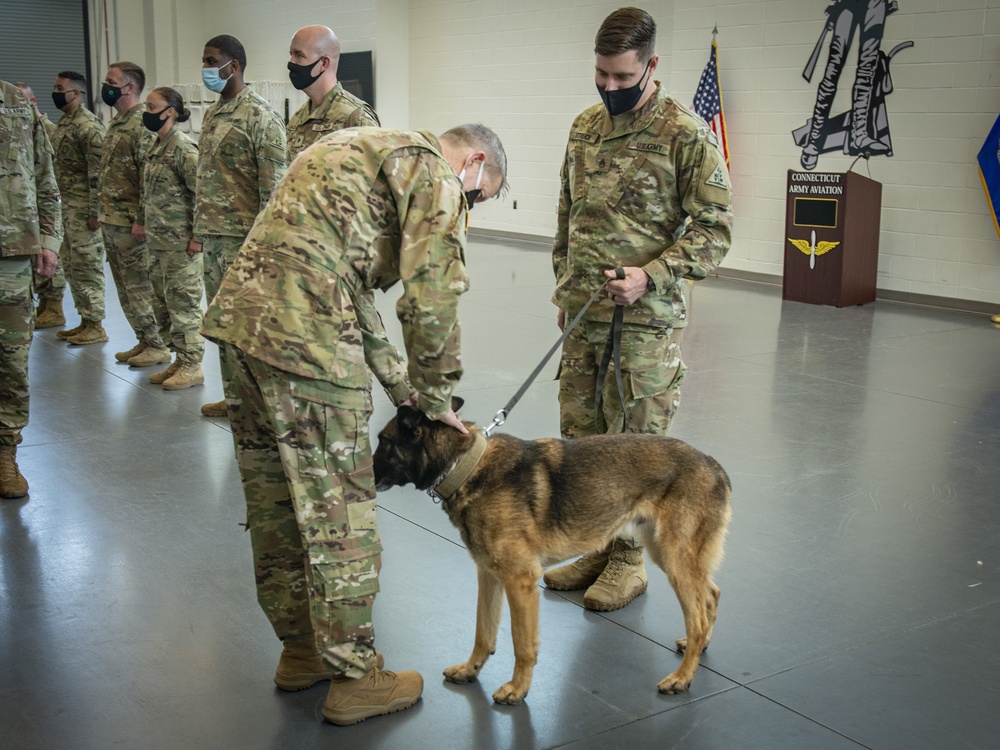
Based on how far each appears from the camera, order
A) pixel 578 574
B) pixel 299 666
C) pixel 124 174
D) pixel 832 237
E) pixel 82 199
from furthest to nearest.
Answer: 1. pixel 832 237
2. pixel 82 199
3. pixel 124 174
4. pixel 578 574
5. pixel 299 666

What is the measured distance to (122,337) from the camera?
7613mm

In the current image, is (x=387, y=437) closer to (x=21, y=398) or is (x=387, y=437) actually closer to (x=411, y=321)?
(x=411, y=321)

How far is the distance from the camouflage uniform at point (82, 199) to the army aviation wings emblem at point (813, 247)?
20.0 feet

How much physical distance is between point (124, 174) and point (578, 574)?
468cm

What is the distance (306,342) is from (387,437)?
41cm

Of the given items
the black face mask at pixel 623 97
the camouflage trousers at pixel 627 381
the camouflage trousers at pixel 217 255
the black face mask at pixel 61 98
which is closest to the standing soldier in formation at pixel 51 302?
the black face mask at pixel 61 98

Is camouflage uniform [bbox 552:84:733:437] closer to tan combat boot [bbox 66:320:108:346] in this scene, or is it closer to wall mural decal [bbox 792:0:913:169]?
tan combat boot [bbox 66:320:108:346]

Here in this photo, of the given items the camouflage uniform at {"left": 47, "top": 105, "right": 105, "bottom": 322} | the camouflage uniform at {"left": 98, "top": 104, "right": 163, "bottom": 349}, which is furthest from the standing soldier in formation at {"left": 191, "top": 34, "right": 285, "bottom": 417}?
the camouflage uniform at {"left": 47, "top": 105, "right": 105, "bottom": 322}

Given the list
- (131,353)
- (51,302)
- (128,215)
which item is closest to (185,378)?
(131,353)

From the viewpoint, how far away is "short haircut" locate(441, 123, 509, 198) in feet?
8.29

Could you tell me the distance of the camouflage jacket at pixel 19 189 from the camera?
13.4ft

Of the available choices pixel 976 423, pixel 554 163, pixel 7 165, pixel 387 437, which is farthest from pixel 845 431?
pixel 554 163

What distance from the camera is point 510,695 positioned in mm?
2646

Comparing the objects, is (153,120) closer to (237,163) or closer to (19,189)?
(237,163)
